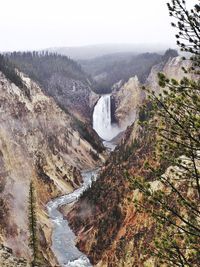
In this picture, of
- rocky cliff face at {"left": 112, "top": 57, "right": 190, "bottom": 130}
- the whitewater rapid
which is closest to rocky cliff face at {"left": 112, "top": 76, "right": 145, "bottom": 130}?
rocky cliff face at {"left": 112, "top": 57, "right": 190, "bottom": 130}

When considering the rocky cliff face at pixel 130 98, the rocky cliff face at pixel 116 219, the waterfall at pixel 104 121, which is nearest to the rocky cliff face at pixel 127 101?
the rocky cliff face at pixel 130 98

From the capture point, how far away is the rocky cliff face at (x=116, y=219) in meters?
44.7

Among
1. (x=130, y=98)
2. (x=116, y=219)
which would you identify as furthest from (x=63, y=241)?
(x=130, y=98)

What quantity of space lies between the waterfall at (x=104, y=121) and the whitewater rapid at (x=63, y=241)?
80572 millimetres

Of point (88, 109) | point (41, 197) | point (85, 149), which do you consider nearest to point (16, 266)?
point (41, 197)

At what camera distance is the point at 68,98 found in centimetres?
19025

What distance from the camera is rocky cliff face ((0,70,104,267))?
56.7 m

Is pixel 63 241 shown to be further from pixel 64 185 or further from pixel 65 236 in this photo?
pixel 64 185

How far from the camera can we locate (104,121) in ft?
538

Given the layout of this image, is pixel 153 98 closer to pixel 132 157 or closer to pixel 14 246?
pixel 14 246

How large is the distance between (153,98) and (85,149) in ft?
345

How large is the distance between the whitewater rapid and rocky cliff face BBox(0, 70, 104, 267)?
126 centimetres

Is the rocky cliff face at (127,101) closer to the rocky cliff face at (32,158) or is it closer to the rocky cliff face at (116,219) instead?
the rocky cliff face at (32,158)

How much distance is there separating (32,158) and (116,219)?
32.2m
